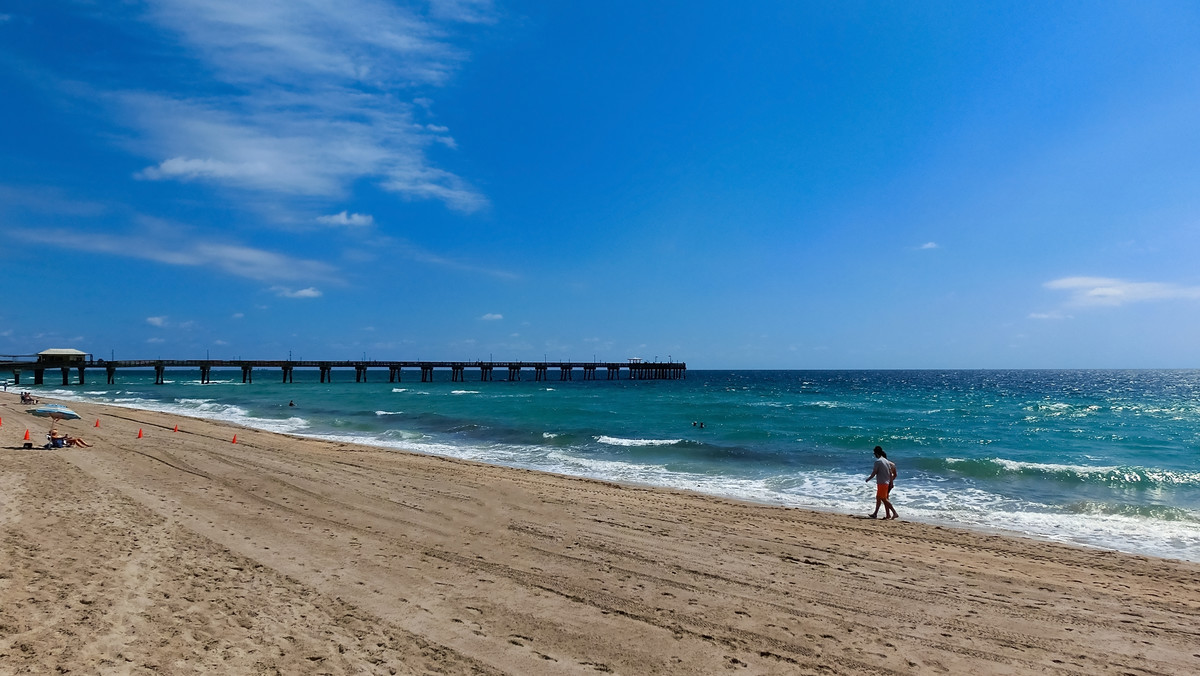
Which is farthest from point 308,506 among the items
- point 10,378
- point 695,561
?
point 10,378

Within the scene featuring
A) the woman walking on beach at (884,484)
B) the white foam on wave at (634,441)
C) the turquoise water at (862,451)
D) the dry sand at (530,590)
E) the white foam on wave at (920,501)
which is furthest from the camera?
the white foam on wave at (634,441)

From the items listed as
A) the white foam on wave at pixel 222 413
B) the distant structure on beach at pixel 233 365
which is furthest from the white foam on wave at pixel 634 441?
the distant structure on beach at pixel 233 365

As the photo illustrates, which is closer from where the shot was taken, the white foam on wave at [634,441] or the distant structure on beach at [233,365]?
the white foam on wave at [634,441]

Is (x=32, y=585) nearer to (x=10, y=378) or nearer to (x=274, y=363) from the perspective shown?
(x=274, y=363)

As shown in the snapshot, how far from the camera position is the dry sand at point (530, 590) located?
5184mm

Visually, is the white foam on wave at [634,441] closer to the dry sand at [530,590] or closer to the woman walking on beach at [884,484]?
the dry sand at [530,590]

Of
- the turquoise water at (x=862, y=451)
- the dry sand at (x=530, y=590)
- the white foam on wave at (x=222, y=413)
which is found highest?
the dry sand at (x=530, y=590)

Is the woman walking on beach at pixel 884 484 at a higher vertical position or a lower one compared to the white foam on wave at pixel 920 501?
higher

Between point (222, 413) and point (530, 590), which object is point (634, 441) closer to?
point (530, 590)

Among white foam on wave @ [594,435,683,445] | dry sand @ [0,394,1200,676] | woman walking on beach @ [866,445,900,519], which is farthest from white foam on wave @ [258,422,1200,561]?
white foam on wave @ [594,435,683,445]

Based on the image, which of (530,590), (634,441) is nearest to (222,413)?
(634,441)

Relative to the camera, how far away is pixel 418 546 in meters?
8.41

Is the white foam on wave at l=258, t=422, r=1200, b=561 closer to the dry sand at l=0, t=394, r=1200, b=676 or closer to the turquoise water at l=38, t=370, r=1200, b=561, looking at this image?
the turquoise water at l=38, t=370, r=1200, b=561

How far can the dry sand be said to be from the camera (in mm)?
5184
